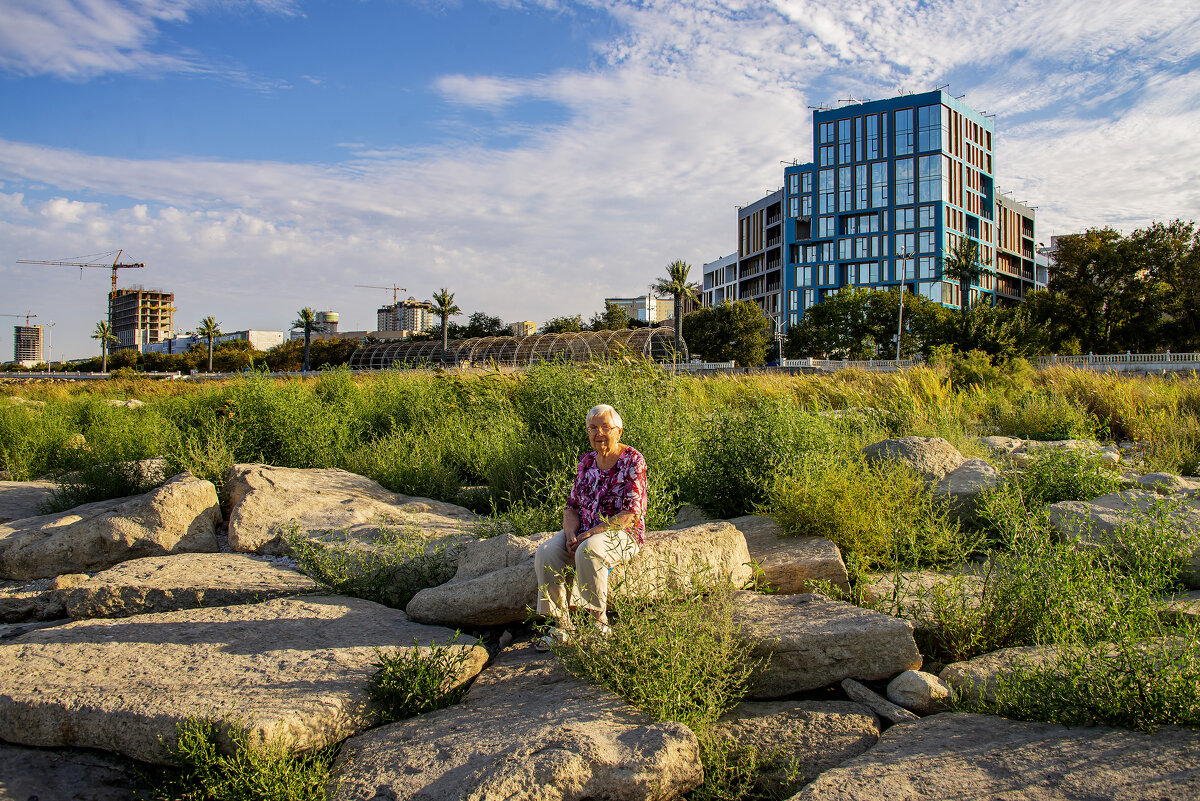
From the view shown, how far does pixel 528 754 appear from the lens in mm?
3305

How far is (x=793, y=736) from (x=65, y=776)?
373 cm

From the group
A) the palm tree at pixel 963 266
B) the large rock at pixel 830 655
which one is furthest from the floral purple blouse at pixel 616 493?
the palm tree at pixel 963 266

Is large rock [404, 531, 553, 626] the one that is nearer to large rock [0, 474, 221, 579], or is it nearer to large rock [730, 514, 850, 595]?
large rock [730, 514, 850, 595]

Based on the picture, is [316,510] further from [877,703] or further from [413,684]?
[877,703]

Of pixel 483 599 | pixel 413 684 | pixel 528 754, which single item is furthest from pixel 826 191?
pixel 528 754

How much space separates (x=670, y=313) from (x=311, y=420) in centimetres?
13635

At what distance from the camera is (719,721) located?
3848mm

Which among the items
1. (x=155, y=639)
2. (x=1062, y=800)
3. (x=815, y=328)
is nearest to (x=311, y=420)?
(x=155, y=639)

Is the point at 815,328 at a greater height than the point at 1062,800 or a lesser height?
greater

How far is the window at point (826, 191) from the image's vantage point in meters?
69.8

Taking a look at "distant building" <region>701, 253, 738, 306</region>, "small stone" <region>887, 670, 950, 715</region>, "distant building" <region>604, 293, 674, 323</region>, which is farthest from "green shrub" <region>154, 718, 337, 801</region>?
"distant building" <region>604, 293, 674, 323</region>

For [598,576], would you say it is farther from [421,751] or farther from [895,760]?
[895,760]

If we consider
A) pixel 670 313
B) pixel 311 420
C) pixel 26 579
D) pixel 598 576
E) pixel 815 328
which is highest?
pixel 670 313

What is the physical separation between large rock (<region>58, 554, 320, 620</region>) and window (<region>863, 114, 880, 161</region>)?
7171cm
